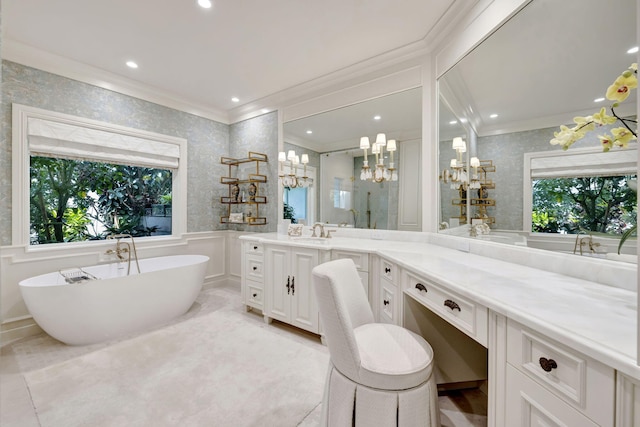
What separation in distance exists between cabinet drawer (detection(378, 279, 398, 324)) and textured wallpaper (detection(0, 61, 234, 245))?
8.51 ft

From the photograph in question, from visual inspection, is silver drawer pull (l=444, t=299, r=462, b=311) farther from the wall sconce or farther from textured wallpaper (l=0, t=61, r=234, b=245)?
textured wallpaper (l=0, t=61, r=234, b=245)

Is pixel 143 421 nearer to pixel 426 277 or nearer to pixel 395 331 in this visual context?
pixel 395 331

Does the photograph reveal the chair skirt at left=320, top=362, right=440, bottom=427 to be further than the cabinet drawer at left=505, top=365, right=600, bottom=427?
Yes

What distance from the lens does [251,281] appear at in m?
3.19

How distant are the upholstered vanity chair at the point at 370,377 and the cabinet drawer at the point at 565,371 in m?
0.43

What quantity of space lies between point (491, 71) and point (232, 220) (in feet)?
11.2

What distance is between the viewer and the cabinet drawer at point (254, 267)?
10.1 ft

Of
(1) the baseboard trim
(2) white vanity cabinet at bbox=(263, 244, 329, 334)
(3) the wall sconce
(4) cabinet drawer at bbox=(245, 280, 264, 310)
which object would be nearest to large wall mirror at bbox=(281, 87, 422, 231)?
(3) the wall sconce

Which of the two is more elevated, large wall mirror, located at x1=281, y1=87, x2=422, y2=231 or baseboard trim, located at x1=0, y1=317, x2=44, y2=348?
large wall mirror, located at x1=281, y1=87, x2=422, y2=231

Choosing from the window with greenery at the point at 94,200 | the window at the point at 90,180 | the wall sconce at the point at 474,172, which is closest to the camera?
the wall sconce at the point at 474,172

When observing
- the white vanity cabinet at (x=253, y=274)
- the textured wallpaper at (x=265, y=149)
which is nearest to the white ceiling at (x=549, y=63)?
the white vanity cabinet at (x=253, y=274)

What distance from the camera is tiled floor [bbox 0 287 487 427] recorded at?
171 cm

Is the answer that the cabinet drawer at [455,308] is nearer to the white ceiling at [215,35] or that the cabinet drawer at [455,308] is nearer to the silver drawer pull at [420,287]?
the silver drawer pull at [420,287]

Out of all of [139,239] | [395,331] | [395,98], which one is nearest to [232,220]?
[139,239]
